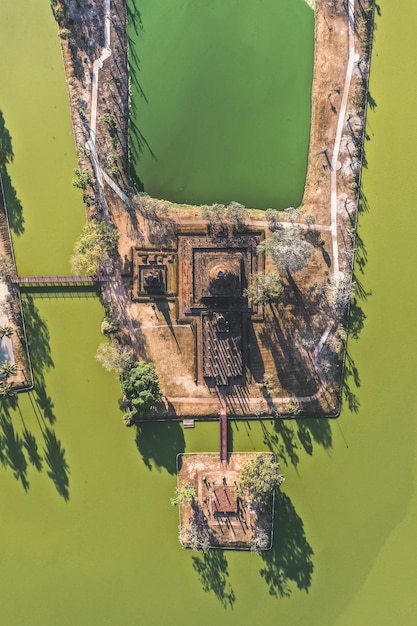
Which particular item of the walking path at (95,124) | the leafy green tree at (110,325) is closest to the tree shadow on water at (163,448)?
the leafy green tree at (110,325)

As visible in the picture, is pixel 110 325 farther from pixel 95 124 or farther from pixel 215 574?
pixel 215 574

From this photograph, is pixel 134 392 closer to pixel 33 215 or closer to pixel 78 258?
pixel 78 258

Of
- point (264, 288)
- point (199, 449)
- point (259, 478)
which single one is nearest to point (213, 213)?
point (264, 288)

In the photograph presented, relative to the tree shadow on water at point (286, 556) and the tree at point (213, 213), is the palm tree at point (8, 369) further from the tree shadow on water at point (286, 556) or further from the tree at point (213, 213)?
the tree shadow on water at point (286, 556)

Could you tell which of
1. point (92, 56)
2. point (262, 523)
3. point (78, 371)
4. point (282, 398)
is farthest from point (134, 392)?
point (92, 56)

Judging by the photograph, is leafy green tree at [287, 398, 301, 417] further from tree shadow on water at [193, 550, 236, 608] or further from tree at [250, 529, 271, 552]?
tree shadow on water at [193, 550, 236, 608]

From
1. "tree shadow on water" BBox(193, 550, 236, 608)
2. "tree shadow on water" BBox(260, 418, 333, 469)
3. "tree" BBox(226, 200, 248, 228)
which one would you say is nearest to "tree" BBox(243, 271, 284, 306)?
"tree" BBox(226, 200, 248, 228)

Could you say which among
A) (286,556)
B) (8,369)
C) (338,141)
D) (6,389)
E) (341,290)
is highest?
(338,141)
